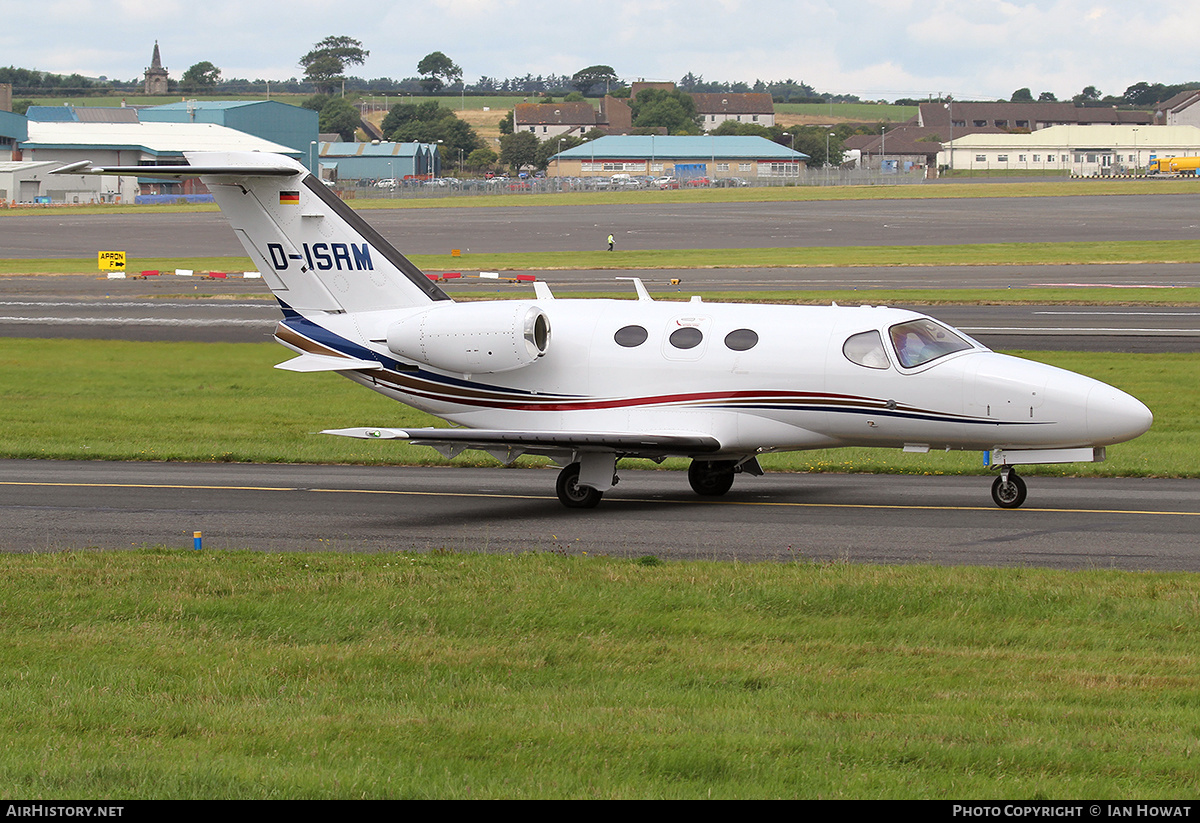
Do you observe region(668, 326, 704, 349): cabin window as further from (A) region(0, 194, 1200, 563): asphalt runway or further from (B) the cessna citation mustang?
(A) region(0, 194, 1200, 563): asphalt runway

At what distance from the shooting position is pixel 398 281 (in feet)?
72.1

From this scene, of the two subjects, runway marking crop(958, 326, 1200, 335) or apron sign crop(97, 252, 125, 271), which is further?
apron sign crop(97, 252, 125, 271)

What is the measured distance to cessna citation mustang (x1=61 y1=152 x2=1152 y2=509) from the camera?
745 inches

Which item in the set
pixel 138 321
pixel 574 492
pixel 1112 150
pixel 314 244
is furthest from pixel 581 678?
pixel 1112 150

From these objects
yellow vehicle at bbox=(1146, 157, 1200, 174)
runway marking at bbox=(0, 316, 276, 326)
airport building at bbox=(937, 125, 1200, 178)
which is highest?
airport building at bbox=(937, 125, 1200, 178)

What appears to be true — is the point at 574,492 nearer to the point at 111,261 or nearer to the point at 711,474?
the point at 711,474

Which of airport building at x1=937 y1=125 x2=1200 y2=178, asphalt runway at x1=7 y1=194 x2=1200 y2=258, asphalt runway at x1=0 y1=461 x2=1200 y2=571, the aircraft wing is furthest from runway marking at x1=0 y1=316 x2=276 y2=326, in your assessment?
airport building at x1=937 y1=125 x2=1200 y2=178

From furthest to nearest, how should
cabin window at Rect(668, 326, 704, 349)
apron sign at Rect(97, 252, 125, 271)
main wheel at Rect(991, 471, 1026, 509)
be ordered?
apron sign at Rect(97, 252, 125, 271), cabin window at Rect(668, 326, 704, 349), main wheel at Rect(991, 471, 1026, 509)

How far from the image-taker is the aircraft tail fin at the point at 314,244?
21.9 m

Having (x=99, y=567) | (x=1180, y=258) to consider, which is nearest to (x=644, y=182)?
(x=1180, y=258)

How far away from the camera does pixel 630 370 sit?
2038 centimetres

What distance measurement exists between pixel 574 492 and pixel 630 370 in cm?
203

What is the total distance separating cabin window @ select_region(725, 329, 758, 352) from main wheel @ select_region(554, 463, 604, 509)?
292 cm

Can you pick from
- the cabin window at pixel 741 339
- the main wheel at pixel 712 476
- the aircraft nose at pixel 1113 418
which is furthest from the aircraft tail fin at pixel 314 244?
the aircraft nose at pixel 1113 418
